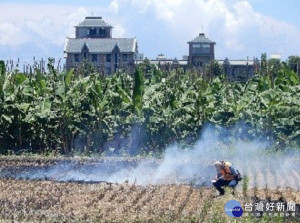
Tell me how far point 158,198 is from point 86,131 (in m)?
7.75

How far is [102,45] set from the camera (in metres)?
79.5

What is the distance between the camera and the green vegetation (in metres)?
21.6

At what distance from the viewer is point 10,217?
12180 mm

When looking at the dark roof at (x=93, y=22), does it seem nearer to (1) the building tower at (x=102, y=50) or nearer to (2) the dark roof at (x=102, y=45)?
(1) the building tower at (x=102, y=50)

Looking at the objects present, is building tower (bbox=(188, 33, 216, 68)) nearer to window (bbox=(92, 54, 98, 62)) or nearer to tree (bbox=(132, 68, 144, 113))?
window (bbox=(92, 54, 98, 62))

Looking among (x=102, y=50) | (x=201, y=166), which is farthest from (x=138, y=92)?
(x=102, y=50)

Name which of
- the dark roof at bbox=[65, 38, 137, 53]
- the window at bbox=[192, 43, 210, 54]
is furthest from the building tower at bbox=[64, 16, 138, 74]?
the window at bbox=[192, 43, 210, 54]

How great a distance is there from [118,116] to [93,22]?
230 feet

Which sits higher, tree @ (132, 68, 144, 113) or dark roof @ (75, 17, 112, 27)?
dark roof @ (75, 17, 112, 27)

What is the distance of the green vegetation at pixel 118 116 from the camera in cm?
2156

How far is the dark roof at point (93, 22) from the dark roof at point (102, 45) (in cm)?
1056

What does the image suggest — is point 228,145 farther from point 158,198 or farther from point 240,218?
point 240,218

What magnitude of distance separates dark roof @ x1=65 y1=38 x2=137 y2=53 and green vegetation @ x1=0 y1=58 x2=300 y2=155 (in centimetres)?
5568

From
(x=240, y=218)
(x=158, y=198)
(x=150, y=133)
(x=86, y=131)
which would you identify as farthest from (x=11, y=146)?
A: (x=240, y=218)
